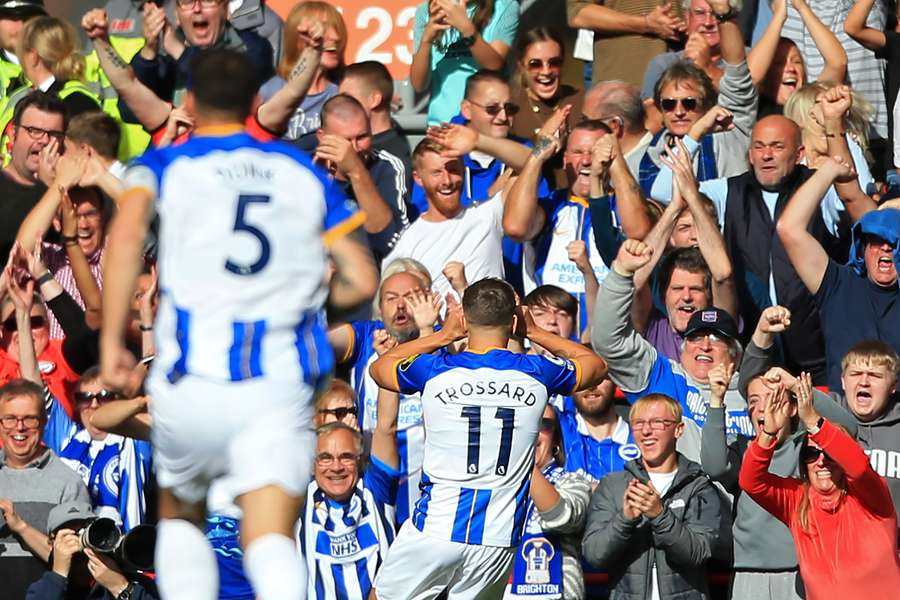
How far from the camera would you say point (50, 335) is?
35.5 feet

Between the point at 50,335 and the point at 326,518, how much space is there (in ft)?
8.30

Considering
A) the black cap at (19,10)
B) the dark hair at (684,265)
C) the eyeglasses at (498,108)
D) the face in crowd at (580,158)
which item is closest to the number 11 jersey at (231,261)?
the dark hair at (684,265)

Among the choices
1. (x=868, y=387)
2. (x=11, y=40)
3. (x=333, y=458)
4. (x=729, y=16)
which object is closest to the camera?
(x=868, y=387)

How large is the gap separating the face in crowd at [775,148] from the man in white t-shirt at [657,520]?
1.87 meters

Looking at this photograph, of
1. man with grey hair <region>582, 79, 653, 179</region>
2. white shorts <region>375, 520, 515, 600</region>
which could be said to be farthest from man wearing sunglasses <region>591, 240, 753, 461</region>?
man with grey hair <region>582, 79, 653, 179</region>

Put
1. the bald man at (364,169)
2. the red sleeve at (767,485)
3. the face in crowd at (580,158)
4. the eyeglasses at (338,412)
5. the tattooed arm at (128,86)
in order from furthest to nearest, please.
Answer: the tattooed arm at (128,86) → the face in crowd at (580,158) → the bald man at (364,169) → the eyeglasses at (338,412) → the red sleeve at (767,485)

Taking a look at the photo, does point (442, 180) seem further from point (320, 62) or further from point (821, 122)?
point (821, 122)

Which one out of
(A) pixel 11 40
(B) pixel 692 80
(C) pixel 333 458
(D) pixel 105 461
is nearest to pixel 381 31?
(A) pixel 11 40

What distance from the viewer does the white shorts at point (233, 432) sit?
20.3 ft

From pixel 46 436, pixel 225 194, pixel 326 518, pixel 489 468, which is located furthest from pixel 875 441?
pixel 46 436

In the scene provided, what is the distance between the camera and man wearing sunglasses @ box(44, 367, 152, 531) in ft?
32.3

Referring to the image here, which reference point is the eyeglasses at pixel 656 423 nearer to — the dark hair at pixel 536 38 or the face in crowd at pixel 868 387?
the face in crowd at pixel 868 387

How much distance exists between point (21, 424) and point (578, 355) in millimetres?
3302

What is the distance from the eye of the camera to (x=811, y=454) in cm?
853
